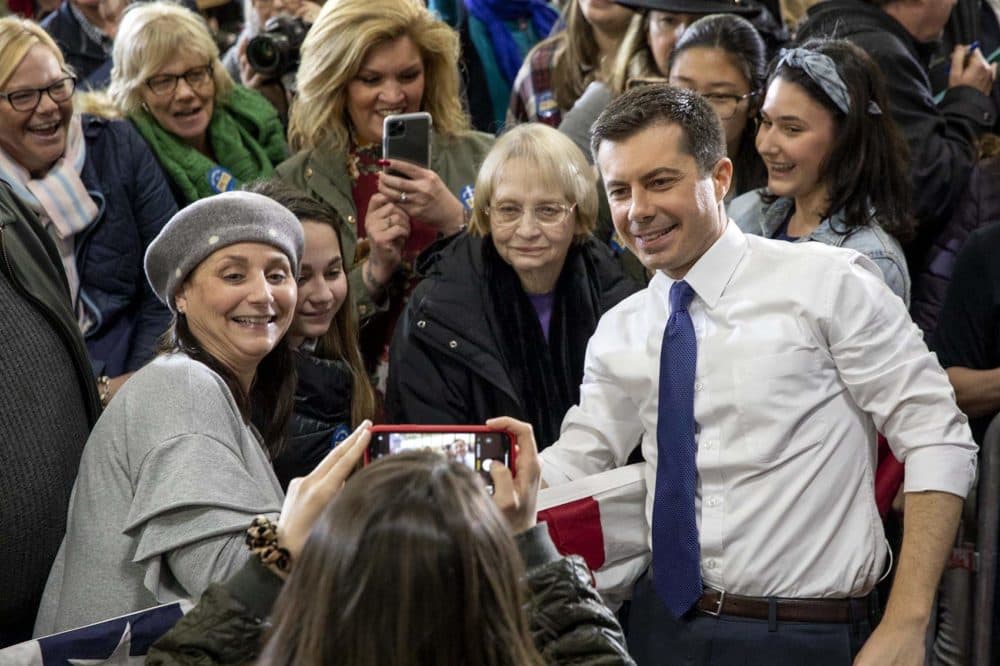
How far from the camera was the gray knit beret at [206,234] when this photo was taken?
3.13 m

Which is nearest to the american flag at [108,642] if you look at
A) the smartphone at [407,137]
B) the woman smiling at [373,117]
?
the woman smiling at [373,117]

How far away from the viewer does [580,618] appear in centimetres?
225

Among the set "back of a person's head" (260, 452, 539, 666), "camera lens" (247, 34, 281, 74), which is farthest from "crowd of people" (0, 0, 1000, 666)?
"camera lens" (247, 34, 281, 74)

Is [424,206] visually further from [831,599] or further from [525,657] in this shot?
[525,657]

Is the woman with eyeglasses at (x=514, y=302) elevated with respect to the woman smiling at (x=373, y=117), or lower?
Answer: lower

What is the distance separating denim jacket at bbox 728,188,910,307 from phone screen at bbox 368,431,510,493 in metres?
1.46

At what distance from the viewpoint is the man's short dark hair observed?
3178 millimetres

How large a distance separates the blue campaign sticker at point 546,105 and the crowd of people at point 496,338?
328mm

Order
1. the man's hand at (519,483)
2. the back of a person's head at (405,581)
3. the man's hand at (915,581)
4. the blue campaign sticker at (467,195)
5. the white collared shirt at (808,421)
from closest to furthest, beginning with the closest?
the back of a person's head at (405,581) < the man's hand at (519,483) < the man's hand at (915,581) < the white collared shirt at (808,421) < the blue campaign sticker at (467,195)

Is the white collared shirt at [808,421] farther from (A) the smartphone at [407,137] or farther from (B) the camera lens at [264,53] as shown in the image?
(B) the camera lens at [264,53]

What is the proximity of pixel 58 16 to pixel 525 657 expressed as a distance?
4.79m

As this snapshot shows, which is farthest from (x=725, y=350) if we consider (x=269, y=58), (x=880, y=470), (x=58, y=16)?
(x=58, y=16)

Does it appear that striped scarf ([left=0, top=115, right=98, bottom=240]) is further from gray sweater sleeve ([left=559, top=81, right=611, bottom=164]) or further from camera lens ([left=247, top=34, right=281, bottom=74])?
gray sweater sleeve ([left=559, top=81, right=611, bottom=164])

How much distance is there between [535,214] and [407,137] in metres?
0.59
